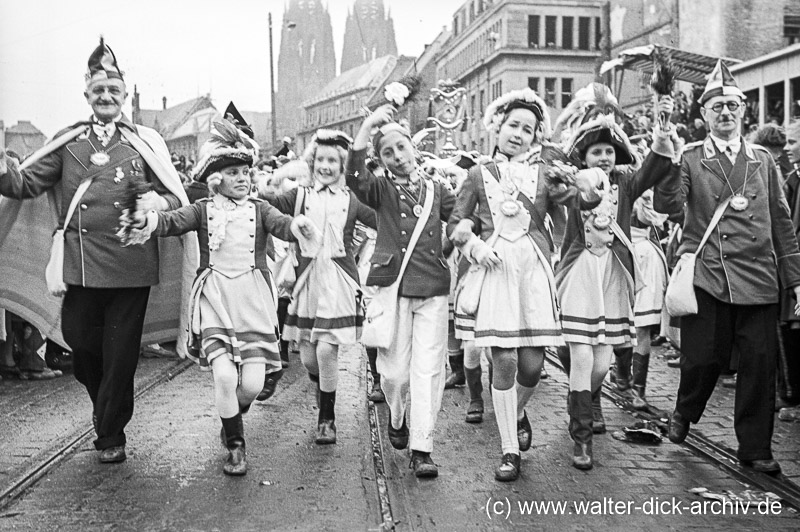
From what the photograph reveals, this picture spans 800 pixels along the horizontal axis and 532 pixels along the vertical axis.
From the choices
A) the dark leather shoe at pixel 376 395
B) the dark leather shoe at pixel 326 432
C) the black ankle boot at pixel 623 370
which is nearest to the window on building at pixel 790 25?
the black ankle boot at pixel 623 370

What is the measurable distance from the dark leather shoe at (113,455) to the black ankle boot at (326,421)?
49.8 inches

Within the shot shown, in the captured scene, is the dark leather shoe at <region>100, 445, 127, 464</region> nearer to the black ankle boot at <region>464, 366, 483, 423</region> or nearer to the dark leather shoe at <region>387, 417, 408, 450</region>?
the dark leather shoe at <region>387, 417, 408, 450</region>

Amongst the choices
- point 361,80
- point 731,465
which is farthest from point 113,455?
point 361,80

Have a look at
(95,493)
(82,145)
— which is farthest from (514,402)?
(82,145)

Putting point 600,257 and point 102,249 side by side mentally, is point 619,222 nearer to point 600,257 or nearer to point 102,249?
point 600,257

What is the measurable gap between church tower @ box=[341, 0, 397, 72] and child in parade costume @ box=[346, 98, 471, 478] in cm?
17310

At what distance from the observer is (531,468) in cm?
603

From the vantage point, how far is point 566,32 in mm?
61750

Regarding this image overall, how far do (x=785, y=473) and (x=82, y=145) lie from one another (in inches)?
184

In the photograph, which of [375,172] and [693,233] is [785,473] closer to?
[693,233]

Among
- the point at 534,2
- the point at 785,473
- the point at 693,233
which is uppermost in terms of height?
the point at 534,2

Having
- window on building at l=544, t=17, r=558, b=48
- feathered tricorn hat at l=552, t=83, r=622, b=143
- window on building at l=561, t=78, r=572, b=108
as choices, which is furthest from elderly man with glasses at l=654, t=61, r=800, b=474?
window on building at l=544, t=17, r=558, b=48

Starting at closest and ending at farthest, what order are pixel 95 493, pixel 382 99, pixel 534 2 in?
pixel 95 493
pixel 382 99
pixel 534 2

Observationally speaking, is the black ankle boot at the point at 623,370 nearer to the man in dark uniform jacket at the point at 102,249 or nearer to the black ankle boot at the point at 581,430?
the black ankle boot at the point at 581,430
